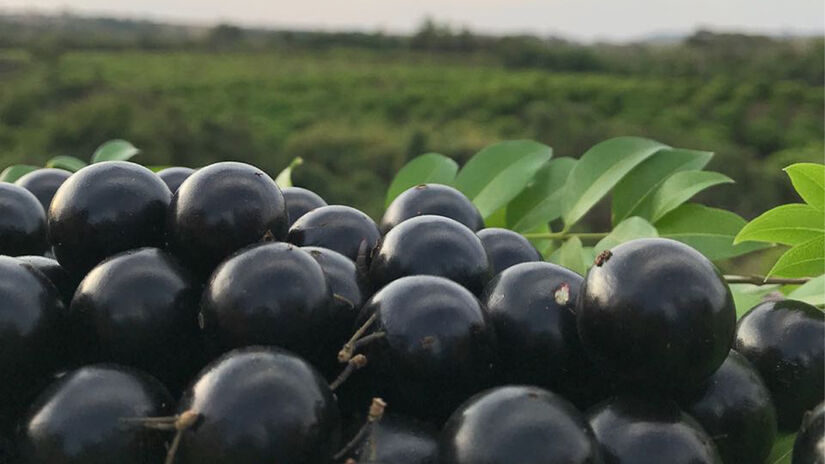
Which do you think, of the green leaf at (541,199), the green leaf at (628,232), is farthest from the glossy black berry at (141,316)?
the green leaf at (541,199)

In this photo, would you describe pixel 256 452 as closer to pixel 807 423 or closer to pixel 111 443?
pixel 111 443

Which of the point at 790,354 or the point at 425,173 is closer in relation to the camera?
the point at 790,354

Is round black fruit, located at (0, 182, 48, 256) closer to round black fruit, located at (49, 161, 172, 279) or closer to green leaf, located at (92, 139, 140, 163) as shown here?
round black fruit, located at (49, 161, 172, 279)

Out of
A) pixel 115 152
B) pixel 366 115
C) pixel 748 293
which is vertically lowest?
pixel 366 115

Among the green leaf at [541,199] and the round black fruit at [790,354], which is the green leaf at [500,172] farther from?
the round black fruit at [790,354]

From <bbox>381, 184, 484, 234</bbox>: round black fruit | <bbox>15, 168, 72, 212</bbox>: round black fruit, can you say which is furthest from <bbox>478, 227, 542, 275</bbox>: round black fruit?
<bbox>15, 168, 72, 212</bbox>: round black fruit

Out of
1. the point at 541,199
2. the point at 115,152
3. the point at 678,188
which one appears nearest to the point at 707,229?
the point at 678,188

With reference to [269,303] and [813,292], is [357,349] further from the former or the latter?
[813,292]
